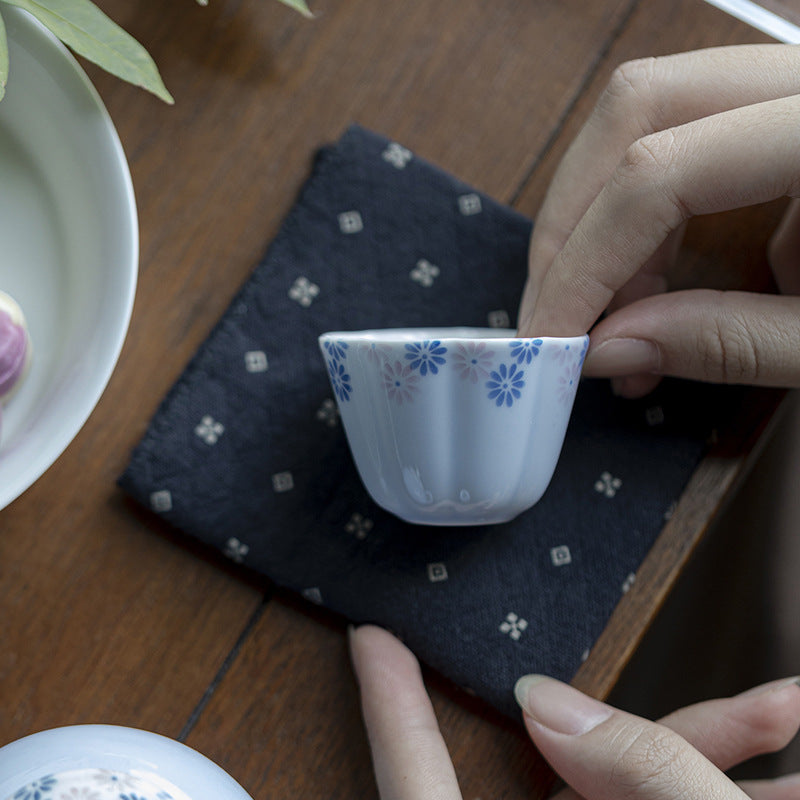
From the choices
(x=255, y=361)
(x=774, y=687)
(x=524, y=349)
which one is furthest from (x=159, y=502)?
(x=774, y=687)

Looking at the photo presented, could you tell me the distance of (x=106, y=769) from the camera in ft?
0.80

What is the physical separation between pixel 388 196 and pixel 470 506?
16 cm

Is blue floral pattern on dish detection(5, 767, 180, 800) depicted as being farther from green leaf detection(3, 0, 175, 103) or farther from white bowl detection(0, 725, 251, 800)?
green leaf detection(3, 0, 175, 103)

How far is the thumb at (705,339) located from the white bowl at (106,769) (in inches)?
8.6

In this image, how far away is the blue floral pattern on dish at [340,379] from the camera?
30cm

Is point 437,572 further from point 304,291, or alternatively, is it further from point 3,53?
point 3,53

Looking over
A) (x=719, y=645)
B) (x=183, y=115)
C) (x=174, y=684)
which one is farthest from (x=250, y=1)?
(x=719, y=645)

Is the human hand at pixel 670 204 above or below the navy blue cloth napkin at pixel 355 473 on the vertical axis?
above

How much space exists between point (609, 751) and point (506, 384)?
0.16 metres

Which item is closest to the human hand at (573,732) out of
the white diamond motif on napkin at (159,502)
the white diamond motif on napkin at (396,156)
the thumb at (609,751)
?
the thumb at (609,751)

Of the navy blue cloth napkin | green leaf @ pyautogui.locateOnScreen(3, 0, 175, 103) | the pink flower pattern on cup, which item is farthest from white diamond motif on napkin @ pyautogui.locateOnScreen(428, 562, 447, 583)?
green leaf @ pyautogui.locateOnScreen(3, 0, 175, 103)

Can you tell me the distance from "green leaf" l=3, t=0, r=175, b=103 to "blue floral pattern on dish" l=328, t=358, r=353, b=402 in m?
0.12

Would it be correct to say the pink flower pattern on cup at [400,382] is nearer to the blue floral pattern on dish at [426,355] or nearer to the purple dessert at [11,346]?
the blue floral pattern on dish at [426,355]

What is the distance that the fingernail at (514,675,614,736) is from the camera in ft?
1.08
